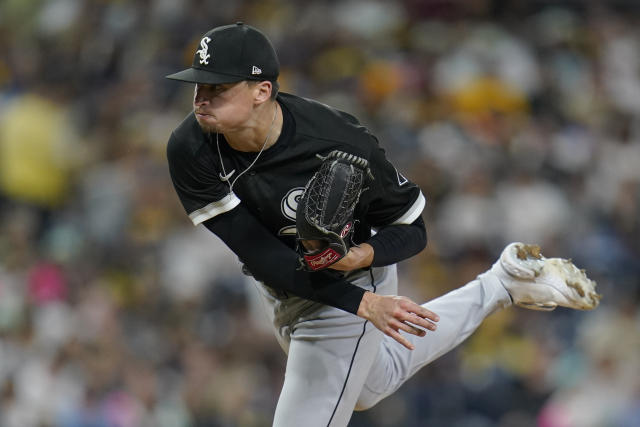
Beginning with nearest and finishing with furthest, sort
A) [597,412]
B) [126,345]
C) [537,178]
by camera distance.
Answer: [597,412], [126,345], [537,178]

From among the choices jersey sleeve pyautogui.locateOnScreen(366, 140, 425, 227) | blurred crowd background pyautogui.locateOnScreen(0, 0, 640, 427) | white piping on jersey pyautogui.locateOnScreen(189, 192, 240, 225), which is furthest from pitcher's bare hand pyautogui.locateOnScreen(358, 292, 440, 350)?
blurred crowd background pyautogui.locateOnScreen(0, 0, 640, 427)

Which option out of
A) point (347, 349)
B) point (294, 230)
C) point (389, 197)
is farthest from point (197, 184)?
point (347, 349)

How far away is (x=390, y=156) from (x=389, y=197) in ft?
12.3

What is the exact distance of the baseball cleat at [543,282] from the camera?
13.2ft

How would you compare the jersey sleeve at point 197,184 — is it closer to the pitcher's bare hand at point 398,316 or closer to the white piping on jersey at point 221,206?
the white piping on jersey at point 221,206

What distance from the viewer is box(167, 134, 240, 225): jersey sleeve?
3.55m

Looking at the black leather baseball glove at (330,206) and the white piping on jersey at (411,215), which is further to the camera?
the white piping on jersey at (411,215)

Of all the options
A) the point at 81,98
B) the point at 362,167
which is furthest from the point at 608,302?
the point at 81,98

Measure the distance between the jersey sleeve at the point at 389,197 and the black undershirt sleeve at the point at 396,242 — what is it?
3 cm

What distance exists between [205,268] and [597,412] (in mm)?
2797

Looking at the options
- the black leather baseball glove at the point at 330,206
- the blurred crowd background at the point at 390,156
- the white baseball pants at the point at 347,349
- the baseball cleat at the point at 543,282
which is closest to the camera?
the black leather baseball glove at the point at 330,206

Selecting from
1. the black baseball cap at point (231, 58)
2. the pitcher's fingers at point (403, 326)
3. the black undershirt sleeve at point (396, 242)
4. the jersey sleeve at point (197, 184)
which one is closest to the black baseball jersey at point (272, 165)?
the jersey sleeve at point (197, 184)

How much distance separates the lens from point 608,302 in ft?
20.6

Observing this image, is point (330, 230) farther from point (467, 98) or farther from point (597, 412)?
point (467, 98)
